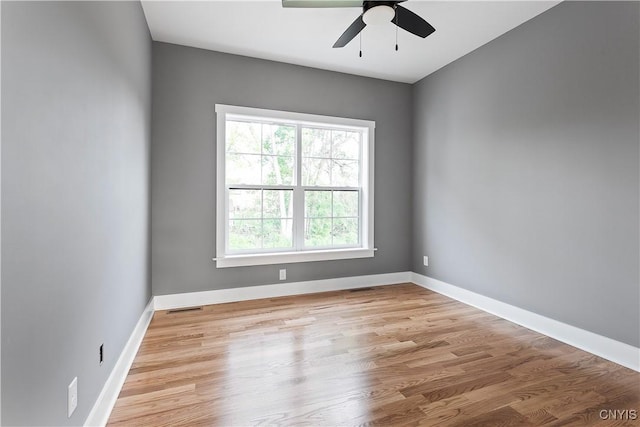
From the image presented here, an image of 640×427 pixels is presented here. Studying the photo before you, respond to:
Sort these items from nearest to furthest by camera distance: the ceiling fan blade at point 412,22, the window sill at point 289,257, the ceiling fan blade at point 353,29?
the ceiling fan blade at point 412,22, the ceiling fan blade at point 353,29, the window sill at point 289,257

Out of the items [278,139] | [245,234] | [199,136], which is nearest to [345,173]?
[278,139]

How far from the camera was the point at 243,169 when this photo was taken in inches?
141

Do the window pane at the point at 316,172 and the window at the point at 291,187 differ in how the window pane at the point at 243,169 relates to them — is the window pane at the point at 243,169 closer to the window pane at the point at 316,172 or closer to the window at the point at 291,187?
the window at the point at 291,187

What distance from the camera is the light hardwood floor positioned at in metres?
1.65

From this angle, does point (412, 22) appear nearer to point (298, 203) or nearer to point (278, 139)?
point (278, 139)

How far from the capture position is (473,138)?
3.39 m

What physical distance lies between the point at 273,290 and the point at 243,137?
1801mm

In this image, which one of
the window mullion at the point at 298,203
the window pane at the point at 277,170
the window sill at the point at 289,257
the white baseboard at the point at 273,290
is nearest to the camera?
the white baseboard at the point at 273,290

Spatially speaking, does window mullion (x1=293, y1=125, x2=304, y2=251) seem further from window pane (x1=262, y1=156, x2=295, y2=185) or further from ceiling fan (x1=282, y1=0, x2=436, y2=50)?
ceiling fan (x1=282, y1=0, x2=436, y2=50)

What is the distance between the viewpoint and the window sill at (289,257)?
3.45 metres

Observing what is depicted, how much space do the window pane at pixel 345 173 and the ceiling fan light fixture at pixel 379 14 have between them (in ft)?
6.25

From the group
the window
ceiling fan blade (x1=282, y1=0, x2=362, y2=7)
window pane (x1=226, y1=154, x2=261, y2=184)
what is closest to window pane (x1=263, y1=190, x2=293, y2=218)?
the window

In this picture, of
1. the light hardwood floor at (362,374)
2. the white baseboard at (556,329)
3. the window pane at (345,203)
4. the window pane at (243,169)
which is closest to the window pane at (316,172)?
the window pane at (345,203)
